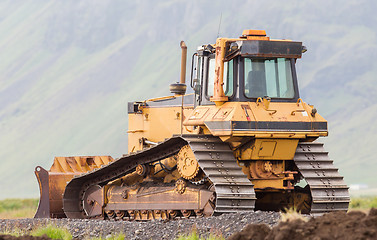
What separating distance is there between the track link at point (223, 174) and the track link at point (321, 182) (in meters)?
1.63

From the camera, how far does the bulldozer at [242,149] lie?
53.3ft

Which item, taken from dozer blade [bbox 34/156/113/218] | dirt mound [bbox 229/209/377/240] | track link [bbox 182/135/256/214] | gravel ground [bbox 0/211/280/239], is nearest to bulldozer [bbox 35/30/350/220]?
track link [bbox 182/135/256/214]

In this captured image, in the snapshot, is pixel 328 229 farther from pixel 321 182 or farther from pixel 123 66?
Answer: pixel 123 66

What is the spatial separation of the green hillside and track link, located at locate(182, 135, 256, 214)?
7806cm

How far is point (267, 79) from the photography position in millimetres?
17000

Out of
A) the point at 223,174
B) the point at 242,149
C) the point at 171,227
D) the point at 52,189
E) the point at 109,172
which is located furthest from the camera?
the point at 52,189

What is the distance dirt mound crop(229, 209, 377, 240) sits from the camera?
9.21 metres

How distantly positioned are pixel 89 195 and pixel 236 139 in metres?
5.36

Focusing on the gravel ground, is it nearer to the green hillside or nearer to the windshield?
the windshield

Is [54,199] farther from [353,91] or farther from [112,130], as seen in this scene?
[353,91]

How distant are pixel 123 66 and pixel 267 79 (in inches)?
3959

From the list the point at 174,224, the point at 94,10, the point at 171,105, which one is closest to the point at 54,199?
the point at 171,105

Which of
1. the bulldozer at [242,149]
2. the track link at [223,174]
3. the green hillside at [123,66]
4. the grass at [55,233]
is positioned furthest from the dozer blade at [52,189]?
the green hillside at [123,66]

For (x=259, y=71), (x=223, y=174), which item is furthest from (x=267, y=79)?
(x=223, y=174)
